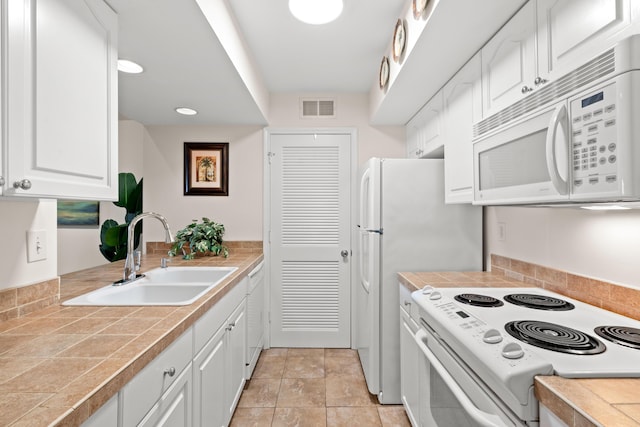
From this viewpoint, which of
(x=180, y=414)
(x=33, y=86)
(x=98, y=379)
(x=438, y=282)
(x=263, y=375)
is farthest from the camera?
(x=263, y=375)

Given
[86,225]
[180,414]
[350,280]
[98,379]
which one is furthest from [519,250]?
[86,225]

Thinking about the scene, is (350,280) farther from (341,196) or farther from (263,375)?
(263,375)

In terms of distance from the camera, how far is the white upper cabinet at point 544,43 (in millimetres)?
913

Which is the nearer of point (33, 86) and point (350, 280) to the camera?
point (33, 86)

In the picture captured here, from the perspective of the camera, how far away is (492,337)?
97 cm

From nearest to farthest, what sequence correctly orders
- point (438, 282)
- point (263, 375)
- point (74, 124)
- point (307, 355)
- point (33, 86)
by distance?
1. point (33, 86)
2. point (74, 124)
3. point (438, 282)
4. point (263, 375)
5. point (307, 355)

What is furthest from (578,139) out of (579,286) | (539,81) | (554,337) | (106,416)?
(106,416)

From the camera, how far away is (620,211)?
1234 millimetres

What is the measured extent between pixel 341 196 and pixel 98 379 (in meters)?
2.52

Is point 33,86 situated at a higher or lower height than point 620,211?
higher

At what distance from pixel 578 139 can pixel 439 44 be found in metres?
0.94

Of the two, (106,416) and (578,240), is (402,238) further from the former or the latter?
(106,416)

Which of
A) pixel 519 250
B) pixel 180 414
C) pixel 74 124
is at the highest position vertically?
pixel 74 124

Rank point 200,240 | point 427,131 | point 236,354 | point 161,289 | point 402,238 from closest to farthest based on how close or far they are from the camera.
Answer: point 161,289 < point 236,354 < point 402,238 < point 427,131 < point 200,240
